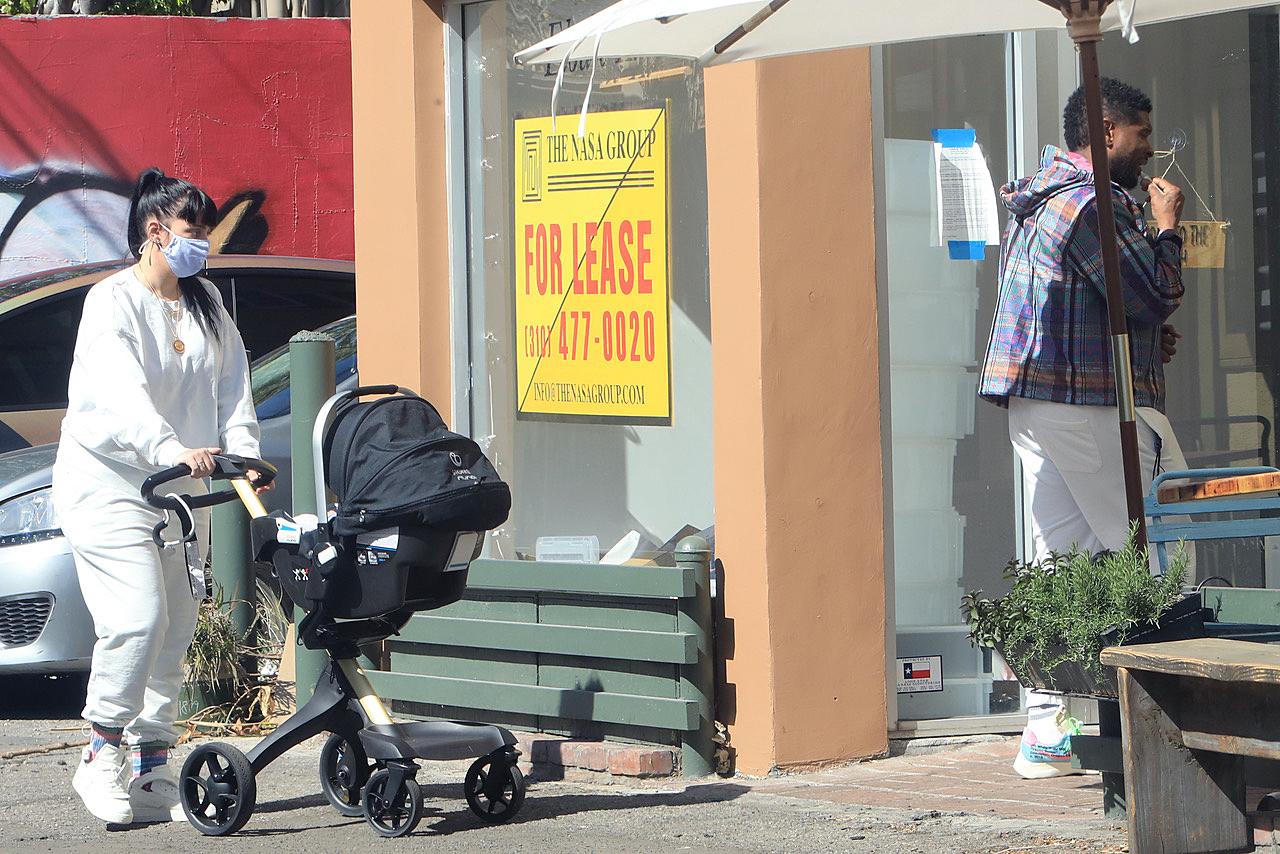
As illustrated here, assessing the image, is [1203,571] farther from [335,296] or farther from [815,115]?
[335,296]

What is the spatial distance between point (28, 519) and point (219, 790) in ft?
8.62

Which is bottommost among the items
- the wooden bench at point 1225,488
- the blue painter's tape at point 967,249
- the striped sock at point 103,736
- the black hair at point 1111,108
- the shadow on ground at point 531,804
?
the shadow on ground at point 531,804

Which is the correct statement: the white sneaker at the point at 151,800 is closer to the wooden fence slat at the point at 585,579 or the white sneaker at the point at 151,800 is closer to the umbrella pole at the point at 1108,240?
the wooden fence slat at the point at 585,579

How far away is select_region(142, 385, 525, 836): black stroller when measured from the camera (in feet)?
17.2

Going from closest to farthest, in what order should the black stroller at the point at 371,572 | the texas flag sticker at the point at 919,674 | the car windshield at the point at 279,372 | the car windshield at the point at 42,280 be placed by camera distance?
the black stroller at the point at 371,572 → the texas flag sticker at the point at 919,674 → the car windshield at the point at 279,372 → the car windshield at the point at 42,280

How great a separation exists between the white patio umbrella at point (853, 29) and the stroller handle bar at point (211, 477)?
1.47 meters

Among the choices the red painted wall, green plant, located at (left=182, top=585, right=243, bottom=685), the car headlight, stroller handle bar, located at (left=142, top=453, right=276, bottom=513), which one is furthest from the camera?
the red painted wall

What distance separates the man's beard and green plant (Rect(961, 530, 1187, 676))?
4.22 ft

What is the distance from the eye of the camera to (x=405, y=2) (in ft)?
23.6

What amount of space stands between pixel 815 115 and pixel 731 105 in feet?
0.94

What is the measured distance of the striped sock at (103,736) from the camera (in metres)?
5.61

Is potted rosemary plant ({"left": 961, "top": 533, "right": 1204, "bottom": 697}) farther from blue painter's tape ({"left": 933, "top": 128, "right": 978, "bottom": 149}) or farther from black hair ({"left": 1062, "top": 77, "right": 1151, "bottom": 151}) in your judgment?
blue painter's tape ({"left": 933, "top": 128, "right": 978, "bottom": 149})

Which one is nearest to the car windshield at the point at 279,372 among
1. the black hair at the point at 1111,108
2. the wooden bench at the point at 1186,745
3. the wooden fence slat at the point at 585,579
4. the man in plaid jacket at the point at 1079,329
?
the wooden fence slat at the point at 585,579

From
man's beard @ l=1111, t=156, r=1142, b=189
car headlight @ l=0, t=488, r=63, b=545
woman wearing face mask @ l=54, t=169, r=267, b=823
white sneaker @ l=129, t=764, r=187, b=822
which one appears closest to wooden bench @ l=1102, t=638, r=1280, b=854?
man's beard @ l=1111, t=156, r=1142, b=189
